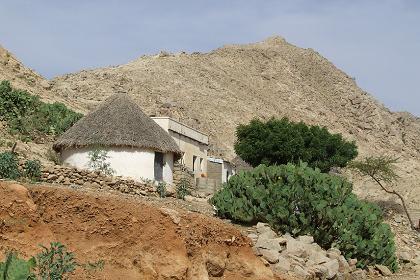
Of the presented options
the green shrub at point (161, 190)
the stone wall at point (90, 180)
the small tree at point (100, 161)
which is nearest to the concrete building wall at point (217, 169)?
the small tree at point (100, 161)

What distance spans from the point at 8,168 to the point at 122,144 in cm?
873

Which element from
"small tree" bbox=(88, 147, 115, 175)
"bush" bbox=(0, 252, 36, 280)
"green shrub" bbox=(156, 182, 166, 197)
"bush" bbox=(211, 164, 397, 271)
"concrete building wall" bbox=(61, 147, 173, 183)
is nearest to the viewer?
"bush" bbox=(0, 252, 36, 280)

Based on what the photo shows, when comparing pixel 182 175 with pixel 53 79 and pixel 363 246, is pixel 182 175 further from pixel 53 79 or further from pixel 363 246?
pixel 53 79

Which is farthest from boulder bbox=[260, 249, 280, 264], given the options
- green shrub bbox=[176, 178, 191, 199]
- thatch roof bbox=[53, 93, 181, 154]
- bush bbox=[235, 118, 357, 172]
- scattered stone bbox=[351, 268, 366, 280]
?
bush bbox=[235, 118, 357, 172]

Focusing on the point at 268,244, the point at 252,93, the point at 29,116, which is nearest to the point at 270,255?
the point at 268,244

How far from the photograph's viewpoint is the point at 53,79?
235 ft

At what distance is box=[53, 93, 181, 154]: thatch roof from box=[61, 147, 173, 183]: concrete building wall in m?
0.25

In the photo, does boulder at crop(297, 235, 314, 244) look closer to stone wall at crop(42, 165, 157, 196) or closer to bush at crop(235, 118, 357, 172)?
stone wall at crop(42, 165, 157, 196)

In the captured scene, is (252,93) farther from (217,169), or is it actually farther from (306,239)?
(306,239)

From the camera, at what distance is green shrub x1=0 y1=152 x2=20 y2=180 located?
717 inches

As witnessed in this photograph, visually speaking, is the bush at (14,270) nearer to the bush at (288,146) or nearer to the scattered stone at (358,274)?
the scattered stone at (358,274)

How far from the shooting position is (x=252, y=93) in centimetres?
8075

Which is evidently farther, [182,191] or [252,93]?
[252,93]

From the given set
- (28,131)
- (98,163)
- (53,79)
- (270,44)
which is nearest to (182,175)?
(98,163)
